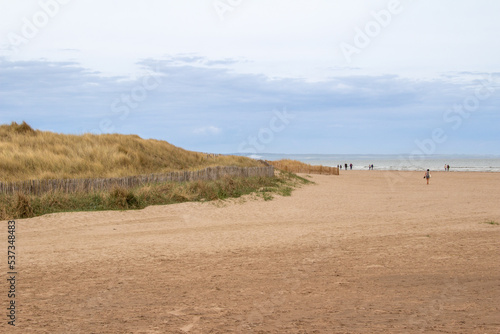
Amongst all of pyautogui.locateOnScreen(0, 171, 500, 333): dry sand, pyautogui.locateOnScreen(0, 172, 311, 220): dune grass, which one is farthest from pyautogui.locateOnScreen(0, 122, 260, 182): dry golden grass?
pyautogui.locateOnScreen(0, 171, 500, 333): dry sand

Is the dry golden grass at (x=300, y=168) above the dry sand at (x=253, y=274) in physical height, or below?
above

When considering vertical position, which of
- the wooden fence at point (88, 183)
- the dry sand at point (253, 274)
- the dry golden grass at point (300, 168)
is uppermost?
the dry golden grass at point (300, 168)

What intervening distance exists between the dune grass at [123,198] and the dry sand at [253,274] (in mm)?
709

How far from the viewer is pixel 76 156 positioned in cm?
2352

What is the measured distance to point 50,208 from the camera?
14.0 m

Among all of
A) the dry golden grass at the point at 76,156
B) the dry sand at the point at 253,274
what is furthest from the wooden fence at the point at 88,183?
the dry golden grass at the point at 76,156

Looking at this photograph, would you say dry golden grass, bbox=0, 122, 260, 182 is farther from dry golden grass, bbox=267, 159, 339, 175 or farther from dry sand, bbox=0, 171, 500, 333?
dry golden grass, bbox=267, 159, 339, 175

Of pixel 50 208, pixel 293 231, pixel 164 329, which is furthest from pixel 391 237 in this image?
pixel 50 208

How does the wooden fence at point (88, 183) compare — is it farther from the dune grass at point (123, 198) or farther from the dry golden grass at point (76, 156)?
the dry golden grass at point (76, 156)

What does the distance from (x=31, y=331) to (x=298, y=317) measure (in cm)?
293

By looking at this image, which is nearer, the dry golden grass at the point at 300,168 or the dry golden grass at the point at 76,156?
the dry golden grass at the point at 76,156

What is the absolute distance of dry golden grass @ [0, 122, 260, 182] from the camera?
20.4 meters

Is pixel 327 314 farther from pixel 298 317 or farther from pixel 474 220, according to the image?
pixel 474 220

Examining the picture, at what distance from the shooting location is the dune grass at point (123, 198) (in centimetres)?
1333
